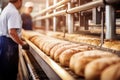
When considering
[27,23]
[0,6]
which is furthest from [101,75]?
[0,6]

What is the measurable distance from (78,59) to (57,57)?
427 millimetres

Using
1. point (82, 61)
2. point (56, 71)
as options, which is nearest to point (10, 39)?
point (56, 71)

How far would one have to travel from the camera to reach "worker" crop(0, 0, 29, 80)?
3150 mm

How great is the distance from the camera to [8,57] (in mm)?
3344

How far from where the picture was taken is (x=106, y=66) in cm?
100

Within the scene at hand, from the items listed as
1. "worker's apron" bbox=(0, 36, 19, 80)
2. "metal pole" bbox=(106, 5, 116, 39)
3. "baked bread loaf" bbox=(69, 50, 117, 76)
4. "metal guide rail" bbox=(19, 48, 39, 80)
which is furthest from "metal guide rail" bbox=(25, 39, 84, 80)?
"worker's apron" bbox=(0, 36, 19, 80)

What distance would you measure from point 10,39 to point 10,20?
30cm

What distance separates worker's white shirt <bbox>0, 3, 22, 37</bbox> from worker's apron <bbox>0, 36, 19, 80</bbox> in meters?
0.12

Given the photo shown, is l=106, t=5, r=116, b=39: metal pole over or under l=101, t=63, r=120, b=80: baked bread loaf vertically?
over

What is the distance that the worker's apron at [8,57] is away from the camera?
130 inches

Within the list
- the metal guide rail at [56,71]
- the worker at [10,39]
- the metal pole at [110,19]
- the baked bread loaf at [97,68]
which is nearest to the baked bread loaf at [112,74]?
the baked bread loaf at [97,68]

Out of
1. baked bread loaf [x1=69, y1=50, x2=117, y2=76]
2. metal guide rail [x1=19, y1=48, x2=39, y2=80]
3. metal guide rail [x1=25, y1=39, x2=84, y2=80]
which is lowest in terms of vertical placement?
metal guide rail [x1=19, y1=48, x2=39, y2=80]

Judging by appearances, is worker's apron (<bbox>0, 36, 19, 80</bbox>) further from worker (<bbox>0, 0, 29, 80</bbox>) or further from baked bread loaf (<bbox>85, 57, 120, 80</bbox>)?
baked bread loaf (<bbox>85, 57, 120, 80</bbox>)

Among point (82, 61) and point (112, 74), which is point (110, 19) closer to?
point (82, 61)
